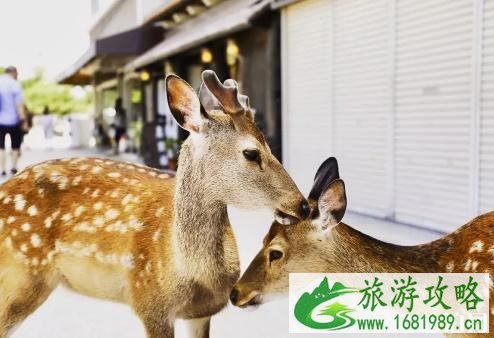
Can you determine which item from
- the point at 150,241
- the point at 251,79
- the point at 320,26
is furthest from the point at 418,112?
the point at 150,241

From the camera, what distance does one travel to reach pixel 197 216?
7.25 ft

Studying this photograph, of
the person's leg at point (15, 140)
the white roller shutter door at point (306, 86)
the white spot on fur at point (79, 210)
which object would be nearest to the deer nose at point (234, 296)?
the white spot on fur at point (79, 210)

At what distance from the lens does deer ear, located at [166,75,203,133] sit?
6.21 ft

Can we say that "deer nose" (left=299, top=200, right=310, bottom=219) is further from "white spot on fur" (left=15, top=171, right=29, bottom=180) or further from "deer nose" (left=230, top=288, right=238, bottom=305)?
"white spot on fur" (left=15, top=171, right=29, bottom=180)

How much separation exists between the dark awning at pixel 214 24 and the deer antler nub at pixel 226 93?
282 inches

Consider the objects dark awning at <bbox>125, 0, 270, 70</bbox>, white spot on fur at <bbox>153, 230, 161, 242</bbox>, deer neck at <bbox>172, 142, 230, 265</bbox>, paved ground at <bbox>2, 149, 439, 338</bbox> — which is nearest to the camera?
deer neck at <bbox>172, 142, 230, 265</bbox>

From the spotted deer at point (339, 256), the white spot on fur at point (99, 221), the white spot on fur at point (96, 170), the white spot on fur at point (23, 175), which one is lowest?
the spotted deer at point (339, 256)

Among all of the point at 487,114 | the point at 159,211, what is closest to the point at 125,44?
the point at 487,114

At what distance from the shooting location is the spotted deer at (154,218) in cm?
204

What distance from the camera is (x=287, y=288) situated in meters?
2.18

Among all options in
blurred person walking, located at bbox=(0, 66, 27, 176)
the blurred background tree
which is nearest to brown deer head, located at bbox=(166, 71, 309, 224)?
blurred person walking, located at bbox=(0, 66, 27, 176)

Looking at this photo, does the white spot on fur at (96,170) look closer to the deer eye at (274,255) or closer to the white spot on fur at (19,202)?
the white spot on fur at (19,202)

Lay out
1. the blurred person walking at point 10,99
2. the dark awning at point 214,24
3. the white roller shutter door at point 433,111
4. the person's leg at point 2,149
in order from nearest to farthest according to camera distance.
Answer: the white roller shutter door at point 433,111, the blurred person walking at point 10,99, the person's leg at point 2,149, the dark awning at point 214,24

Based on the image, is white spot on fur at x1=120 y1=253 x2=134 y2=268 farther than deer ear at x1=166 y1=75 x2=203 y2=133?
Yes
